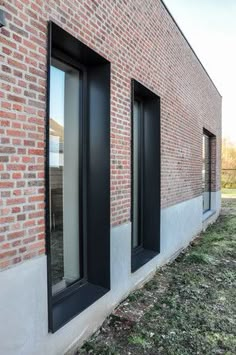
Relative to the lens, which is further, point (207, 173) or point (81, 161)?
point (207, 173)

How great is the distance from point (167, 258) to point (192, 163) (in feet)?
10.4

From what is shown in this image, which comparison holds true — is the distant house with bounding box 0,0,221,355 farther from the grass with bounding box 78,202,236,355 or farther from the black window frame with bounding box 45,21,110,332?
the grass with bounding box 78,202,236,355

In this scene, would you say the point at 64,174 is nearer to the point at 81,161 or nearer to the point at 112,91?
the point at 81,161

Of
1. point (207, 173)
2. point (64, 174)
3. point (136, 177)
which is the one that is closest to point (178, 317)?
point (64, 174)

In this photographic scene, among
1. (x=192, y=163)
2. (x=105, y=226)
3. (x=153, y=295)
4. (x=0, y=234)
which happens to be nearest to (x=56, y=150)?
(x=105, y=226)

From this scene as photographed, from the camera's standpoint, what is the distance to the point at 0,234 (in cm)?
227

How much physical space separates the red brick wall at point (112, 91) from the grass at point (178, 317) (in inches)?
45.5

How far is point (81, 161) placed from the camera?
3.69 meters

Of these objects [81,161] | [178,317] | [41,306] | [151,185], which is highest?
[81,161]

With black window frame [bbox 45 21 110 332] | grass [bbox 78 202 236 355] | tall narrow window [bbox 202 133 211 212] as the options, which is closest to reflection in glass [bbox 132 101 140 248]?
grass [bbox 78 202 236 355]

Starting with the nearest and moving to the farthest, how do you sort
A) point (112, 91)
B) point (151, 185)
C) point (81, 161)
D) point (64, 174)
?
point (64, 174) → point (81, 161) → point (112, 91) → point (151, 185)

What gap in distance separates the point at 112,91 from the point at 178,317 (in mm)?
2797

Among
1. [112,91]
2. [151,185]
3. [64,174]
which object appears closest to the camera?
[64,174]

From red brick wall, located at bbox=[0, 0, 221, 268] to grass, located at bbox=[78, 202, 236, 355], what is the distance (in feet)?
3.79
